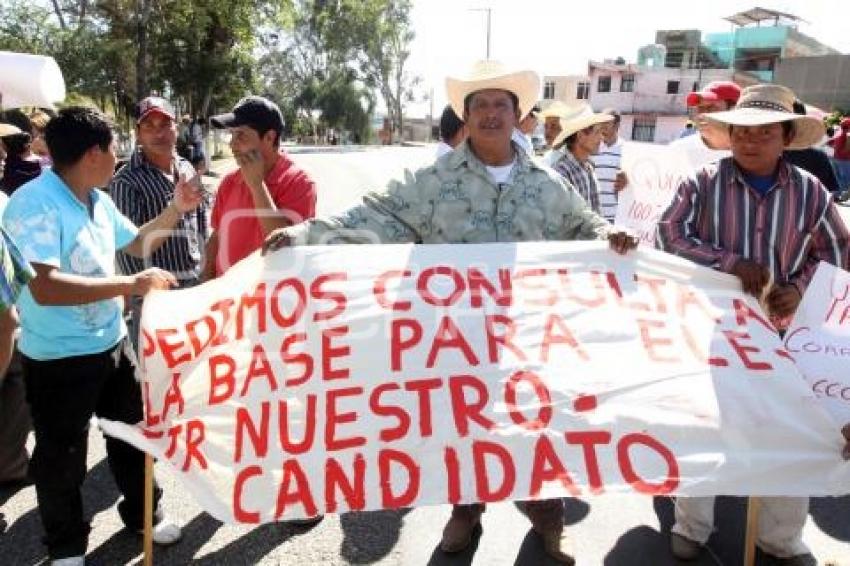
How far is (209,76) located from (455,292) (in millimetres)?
22659

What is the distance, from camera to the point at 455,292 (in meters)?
2.60

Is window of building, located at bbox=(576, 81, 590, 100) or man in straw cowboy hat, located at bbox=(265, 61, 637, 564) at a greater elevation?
window of building, located at bbox=(576, 81, 590, 100)

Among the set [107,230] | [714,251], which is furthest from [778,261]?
[107,230]

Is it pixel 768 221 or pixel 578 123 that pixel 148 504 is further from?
pixel 578 123

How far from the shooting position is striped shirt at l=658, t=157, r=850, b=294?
9.05 feet

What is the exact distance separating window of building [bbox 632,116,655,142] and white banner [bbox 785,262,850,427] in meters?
49.3

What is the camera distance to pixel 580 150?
4.67 m

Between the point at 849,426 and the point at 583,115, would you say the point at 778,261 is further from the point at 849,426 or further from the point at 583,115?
the point at 583,115

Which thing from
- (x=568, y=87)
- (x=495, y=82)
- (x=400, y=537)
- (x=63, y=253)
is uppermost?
(x=568, y=87)

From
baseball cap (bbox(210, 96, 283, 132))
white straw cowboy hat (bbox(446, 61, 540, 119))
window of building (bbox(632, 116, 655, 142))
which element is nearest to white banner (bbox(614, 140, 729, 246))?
white straw cowboy hat (bbox(446, 61, 540, 119))

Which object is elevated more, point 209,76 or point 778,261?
point 209,76

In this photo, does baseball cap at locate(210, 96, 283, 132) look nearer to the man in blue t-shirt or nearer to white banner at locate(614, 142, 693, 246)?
the man in blue t-shirt

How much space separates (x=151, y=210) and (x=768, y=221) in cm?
298

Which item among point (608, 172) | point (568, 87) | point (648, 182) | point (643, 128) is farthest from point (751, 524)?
point (568, 87)
